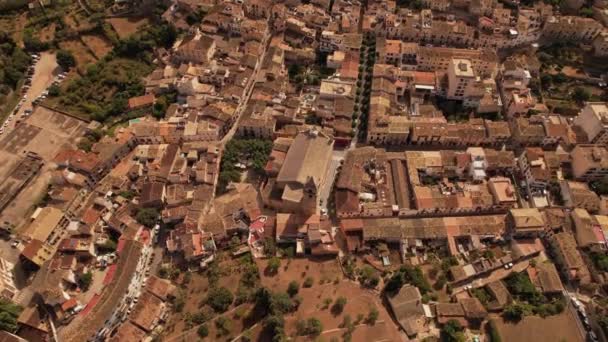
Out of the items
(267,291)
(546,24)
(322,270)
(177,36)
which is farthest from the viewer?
(177,36)

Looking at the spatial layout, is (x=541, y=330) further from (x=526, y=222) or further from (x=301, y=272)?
(x=301, y=272)

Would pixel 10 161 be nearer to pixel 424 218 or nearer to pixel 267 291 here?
pixel 267 291

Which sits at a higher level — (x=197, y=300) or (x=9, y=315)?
(x=9, y=315)

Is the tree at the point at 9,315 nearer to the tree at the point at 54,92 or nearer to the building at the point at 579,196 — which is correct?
the tree at the point at 54,92

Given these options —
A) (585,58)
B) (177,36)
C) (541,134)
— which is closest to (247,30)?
(177,36)

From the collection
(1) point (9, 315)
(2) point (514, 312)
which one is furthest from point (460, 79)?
(1) point (9, 315)

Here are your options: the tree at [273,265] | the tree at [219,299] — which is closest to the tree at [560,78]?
the tree at [273,265]
